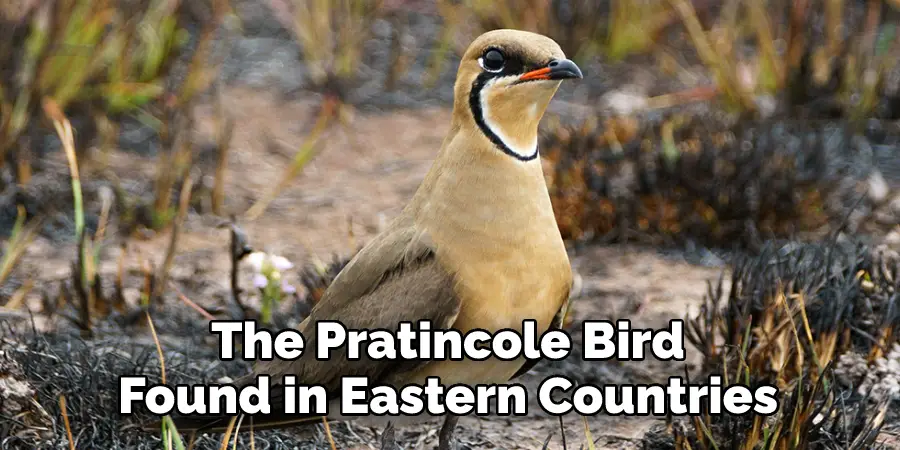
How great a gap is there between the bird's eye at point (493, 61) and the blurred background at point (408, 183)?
0.90 metres

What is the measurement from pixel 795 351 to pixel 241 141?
3.80 m

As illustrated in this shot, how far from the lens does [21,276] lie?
4.49 metres

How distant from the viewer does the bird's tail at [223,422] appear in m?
2.90

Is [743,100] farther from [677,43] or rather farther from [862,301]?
[862,301]

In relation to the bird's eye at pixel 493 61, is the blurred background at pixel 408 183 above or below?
below

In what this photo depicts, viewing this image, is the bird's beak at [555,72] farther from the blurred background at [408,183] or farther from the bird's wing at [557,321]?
the blurred background at [408,183]

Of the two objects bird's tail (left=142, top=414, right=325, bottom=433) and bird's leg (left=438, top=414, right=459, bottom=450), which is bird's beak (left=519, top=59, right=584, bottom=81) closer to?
bird's leg (left=438, top=414, right=459, bottom=450)

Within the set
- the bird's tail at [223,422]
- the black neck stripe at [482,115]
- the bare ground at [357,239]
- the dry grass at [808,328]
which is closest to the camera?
the black neck stripe at [482,115]

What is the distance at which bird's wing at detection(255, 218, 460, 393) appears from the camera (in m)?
2.70

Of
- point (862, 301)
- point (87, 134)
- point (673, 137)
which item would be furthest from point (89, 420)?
point (673, 137)

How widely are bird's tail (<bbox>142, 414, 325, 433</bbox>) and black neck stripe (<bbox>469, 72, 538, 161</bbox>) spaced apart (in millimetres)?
802

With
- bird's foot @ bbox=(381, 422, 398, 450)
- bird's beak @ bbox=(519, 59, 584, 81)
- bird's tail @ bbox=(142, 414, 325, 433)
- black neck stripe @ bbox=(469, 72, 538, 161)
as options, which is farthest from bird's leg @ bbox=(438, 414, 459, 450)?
bird's beak @ bbox=(519, 59, 584, 81)

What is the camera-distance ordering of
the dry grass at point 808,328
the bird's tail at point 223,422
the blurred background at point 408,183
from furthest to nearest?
1. the blurred background at point 408,183
2. the dry grass at point 808,328
3. the bird's tail at point 223,422

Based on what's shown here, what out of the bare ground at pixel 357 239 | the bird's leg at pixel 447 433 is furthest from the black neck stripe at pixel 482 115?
the bare ground at pixel 357 239
